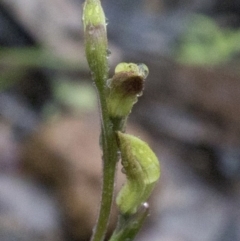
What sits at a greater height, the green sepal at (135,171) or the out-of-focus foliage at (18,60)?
the out-of-focus foliage at (18,60)

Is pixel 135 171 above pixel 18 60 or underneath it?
underneath

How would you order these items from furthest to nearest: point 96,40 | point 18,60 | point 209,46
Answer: point 209,46 → point 18,60 → point 96,40

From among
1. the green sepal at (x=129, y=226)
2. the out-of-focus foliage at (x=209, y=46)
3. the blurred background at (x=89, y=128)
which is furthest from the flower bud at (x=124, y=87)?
the out-of-focus foliage at (x=209, y=46)

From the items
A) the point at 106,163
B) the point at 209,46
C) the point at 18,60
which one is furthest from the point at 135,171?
the point at 209,46

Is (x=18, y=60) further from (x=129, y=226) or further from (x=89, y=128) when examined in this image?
(x=129, y=226)

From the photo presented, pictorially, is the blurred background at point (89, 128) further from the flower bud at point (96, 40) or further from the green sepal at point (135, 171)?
the flower bud at point (96, 40)

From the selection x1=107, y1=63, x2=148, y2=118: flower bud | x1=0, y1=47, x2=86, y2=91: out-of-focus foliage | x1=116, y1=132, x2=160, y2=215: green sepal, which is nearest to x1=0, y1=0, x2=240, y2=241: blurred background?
x1=0, y1=47, x2=86, y2=91: out-of-focus foliage
